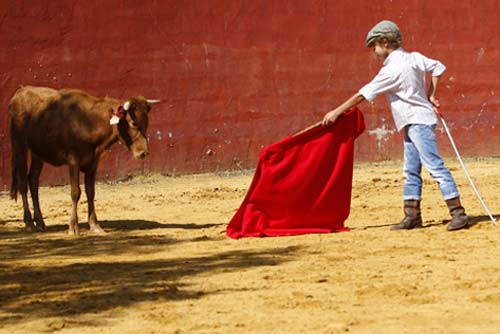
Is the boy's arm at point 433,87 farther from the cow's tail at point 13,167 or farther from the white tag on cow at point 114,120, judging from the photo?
the cow's tail at point 13,167

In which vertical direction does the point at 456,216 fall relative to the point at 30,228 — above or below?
above

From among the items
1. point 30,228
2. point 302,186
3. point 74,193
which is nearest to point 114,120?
point 74,193

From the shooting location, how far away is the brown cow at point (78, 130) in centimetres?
1068

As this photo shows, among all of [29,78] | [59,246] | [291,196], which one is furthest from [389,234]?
[29,78]

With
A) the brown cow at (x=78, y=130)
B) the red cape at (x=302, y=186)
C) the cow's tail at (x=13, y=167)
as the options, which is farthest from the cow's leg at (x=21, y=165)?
the red cape at (x=302, y=186)

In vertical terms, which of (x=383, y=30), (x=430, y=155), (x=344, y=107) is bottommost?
(x=430, y=155)

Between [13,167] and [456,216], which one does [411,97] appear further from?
[13,167]

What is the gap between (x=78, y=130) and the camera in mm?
10766

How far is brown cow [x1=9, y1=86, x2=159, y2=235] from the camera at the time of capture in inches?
420

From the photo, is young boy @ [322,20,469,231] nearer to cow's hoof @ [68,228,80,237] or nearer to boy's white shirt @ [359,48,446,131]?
boy's white shirt @ [359,48,446,131]

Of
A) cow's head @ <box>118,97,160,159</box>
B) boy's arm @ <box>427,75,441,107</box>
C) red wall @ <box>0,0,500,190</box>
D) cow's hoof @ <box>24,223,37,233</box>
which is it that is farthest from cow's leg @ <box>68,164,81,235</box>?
red wall @ <box>0,0,500,190</box>

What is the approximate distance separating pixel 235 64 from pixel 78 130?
211 inches

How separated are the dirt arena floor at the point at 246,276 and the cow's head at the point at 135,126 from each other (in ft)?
2.36

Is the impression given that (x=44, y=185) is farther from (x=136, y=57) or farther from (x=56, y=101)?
(x=56, y=101)
